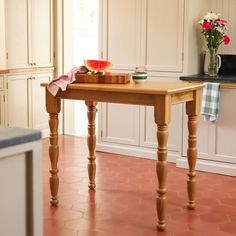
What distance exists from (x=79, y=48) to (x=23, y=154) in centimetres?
584

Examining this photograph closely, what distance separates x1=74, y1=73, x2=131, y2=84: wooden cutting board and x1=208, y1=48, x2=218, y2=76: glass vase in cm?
149

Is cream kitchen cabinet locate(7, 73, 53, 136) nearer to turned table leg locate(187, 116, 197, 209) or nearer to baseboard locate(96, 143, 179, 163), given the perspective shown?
baseboard locate(96, 143, 179, 163)

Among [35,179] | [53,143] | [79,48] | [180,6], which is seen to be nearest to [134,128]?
[180,6]

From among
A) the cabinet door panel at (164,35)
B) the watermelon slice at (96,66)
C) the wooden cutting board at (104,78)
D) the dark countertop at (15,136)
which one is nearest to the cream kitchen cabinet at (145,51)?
the cabinet door panel at (164,35)

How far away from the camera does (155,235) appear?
3.12 m

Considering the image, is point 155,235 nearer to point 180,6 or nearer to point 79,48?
point 180,6

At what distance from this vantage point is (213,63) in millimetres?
4766

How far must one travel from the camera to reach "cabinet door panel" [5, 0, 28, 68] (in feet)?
18.3

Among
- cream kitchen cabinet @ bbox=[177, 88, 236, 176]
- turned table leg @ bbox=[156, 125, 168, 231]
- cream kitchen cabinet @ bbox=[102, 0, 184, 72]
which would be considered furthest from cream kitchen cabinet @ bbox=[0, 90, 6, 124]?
turned table leg @ bbox=[156, 125, 168, 231]

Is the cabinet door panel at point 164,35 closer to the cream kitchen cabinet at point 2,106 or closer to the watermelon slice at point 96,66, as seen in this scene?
the watermelon slice at point 96,66

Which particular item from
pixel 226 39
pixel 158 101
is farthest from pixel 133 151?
pixel 158 101

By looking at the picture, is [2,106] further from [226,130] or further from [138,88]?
[138,88]

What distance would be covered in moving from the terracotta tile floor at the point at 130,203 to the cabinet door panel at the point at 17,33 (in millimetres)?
1404

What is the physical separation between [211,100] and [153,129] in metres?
0.88
